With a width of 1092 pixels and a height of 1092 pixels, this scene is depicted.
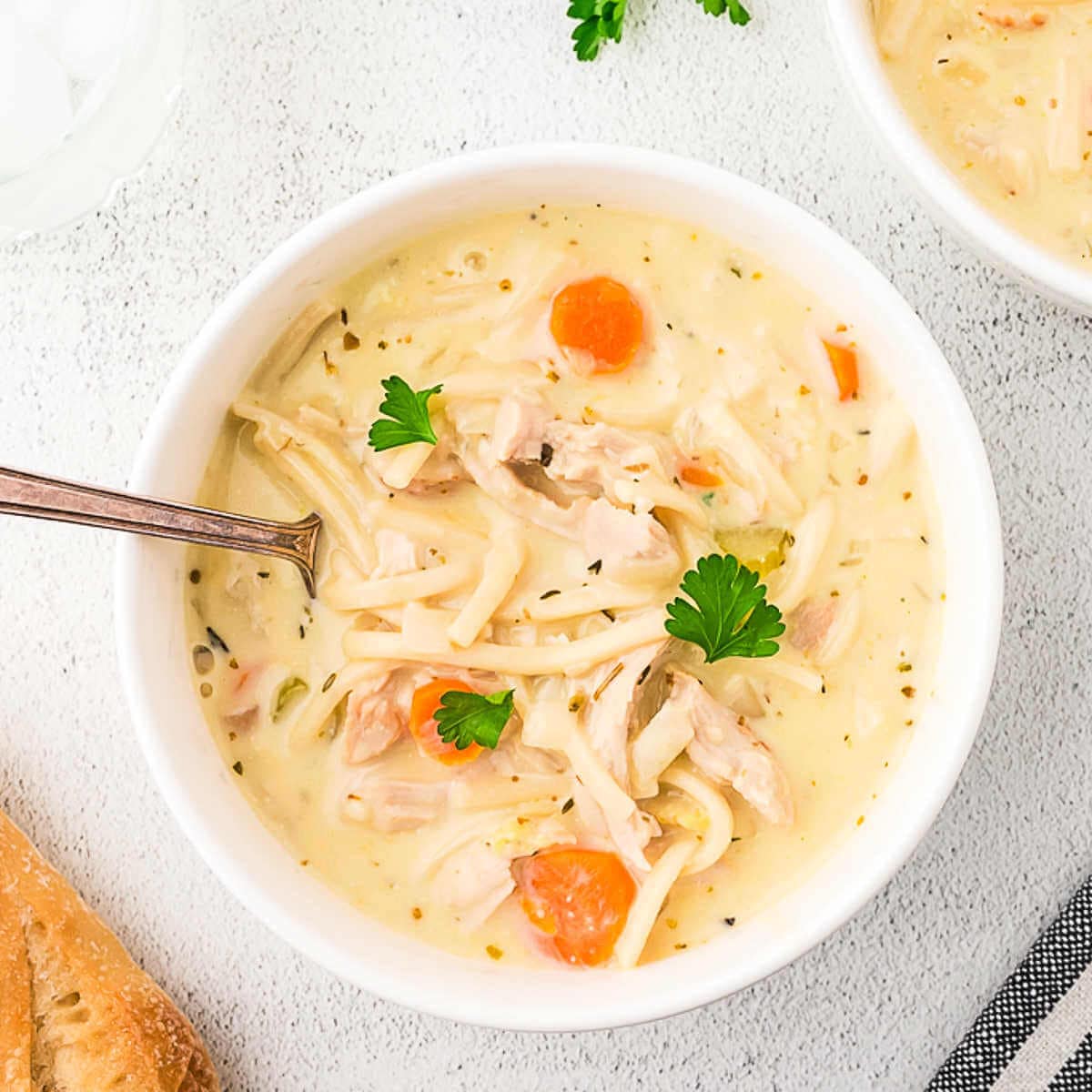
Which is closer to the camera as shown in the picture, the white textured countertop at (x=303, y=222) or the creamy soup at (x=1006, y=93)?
the creamy soup at (x=1006, y=93)

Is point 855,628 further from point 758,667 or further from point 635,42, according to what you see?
point 635,42

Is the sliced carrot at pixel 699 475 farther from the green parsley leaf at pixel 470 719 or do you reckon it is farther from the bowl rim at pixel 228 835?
the green parsley leaf at pixel 470 719

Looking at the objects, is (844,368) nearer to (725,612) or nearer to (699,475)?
(699,475)

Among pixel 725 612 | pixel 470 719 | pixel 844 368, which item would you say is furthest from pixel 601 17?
pixel 470 719

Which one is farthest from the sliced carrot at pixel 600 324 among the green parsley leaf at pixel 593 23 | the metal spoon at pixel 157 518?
the green parsley leaf at pixel 593 23

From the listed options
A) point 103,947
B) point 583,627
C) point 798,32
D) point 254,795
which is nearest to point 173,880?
point 103,947
